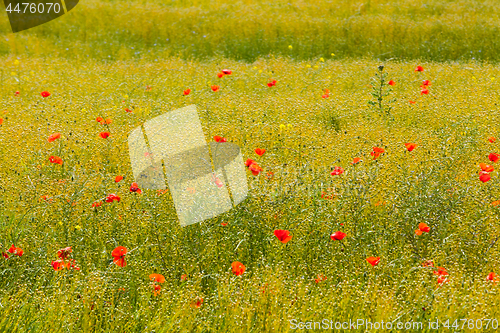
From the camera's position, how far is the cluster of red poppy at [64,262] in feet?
8.81

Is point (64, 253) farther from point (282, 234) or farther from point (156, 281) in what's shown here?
point (282, 234)

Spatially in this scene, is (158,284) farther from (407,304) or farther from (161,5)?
(161,5)

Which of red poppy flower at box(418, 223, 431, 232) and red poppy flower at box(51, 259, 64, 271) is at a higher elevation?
red poppy flower at box(51, 259, 64, 271)

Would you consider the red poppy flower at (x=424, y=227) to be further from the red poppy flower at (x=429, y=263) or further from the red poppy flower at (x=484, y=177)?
the red poppy flower at (x=484, y=177)

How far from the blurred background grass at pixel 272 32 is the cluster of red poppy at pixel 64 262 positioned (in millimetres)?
7966

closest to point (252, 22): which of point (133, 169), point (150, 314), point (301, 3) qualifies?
point (301, 3)

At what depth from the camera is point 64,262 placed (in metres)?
2.81

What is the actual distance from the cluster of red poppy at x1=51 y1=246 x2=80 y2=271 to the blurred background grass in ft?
26.1

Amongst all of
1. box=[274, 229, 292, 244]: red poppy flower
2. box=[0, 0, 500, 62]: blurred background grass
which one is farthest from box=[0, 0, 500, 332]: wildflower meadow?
box=[0, 0, 500, 62]: blurred background grass

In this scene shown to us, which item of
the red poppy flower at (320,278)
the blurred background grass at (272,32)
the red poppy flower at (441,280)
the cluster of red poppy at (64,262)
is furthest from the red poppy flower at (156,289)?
the blurred background grass at (272,32)

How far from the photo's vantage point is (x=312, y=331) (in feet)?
7.95

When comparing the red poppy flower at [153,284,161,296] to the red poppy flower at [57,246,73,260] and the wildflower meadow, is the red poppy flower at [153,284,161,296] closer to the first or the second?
the wildflower meadow

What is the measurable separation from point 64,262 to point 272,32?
9.70m

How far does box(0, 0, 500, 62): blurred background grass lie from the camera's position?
10.9 m
